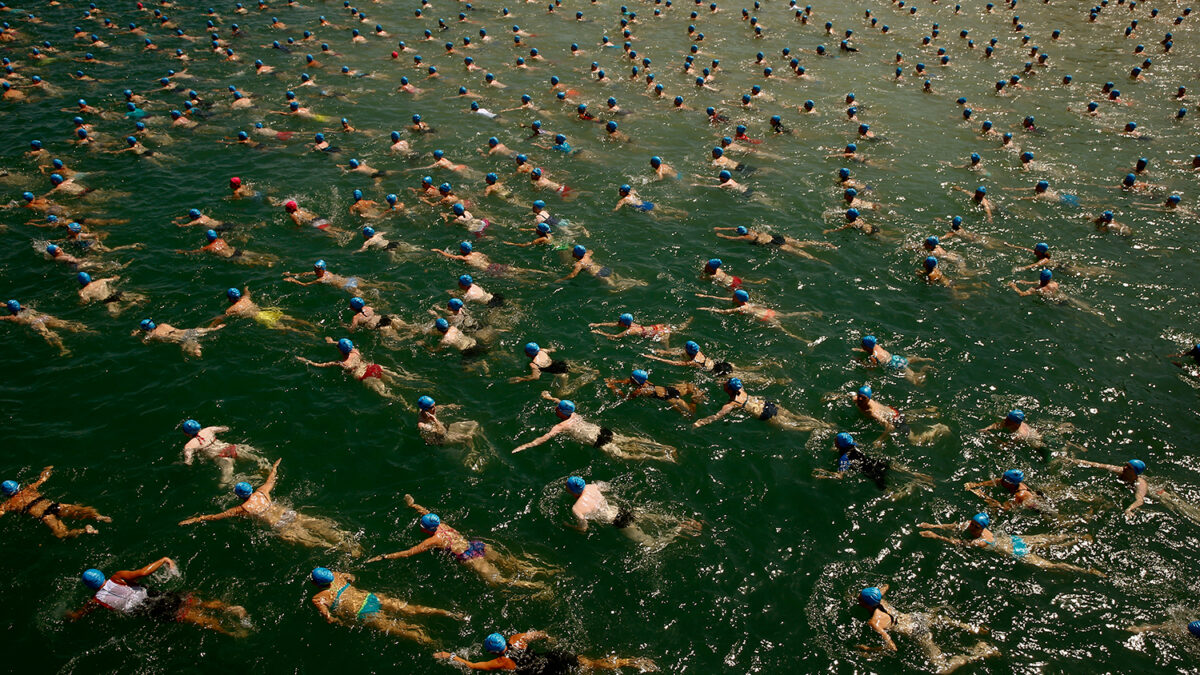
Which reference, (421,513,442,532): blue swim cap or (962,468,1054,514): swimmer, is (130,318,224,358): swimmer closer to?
(421,513,442,532): blue swim cap

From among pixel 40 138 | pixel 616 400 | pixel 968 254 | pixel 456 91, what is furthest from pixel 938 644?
pixel 40 138

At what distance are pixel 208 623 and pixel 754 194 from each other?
70.0 ft

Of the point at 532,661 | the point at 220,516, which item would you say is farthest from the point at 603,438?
the point at 220,516

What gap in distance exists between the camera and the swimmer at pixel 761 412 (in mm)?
14641

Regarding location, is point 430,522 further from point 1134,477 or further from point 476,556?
point 1134,477

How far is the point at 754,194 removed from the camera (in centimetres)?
2395

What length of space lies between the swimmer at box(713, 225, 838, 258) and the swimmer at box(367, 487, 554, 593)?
1351 cm

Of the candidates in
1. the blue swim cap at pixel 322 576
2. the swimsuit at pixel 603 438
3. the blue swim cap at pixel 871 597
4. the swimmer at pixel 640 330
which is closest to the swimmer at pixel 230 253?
the swimmer at pixel 640 330

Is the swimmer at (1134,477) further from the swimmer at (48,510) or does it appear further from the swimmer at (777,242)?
the swimmer at (48,510)

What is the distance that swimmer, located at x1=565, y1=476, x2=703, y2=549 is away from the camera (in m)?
12.4

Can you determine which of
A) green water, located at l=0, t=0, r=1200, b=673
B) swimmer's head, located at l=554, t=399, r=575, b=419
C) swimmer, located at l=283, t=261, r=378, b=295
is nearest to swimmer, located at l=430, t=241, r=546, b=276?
green water, located at l=0, t=0, r=1200, b=673

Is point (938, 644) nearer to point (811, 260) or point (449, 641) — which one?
point (449, 641)

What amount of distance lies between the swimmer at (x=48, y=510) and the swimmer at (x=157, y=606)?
1984 millimetres

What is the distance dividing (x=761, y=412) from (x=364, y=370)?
10.3 m
